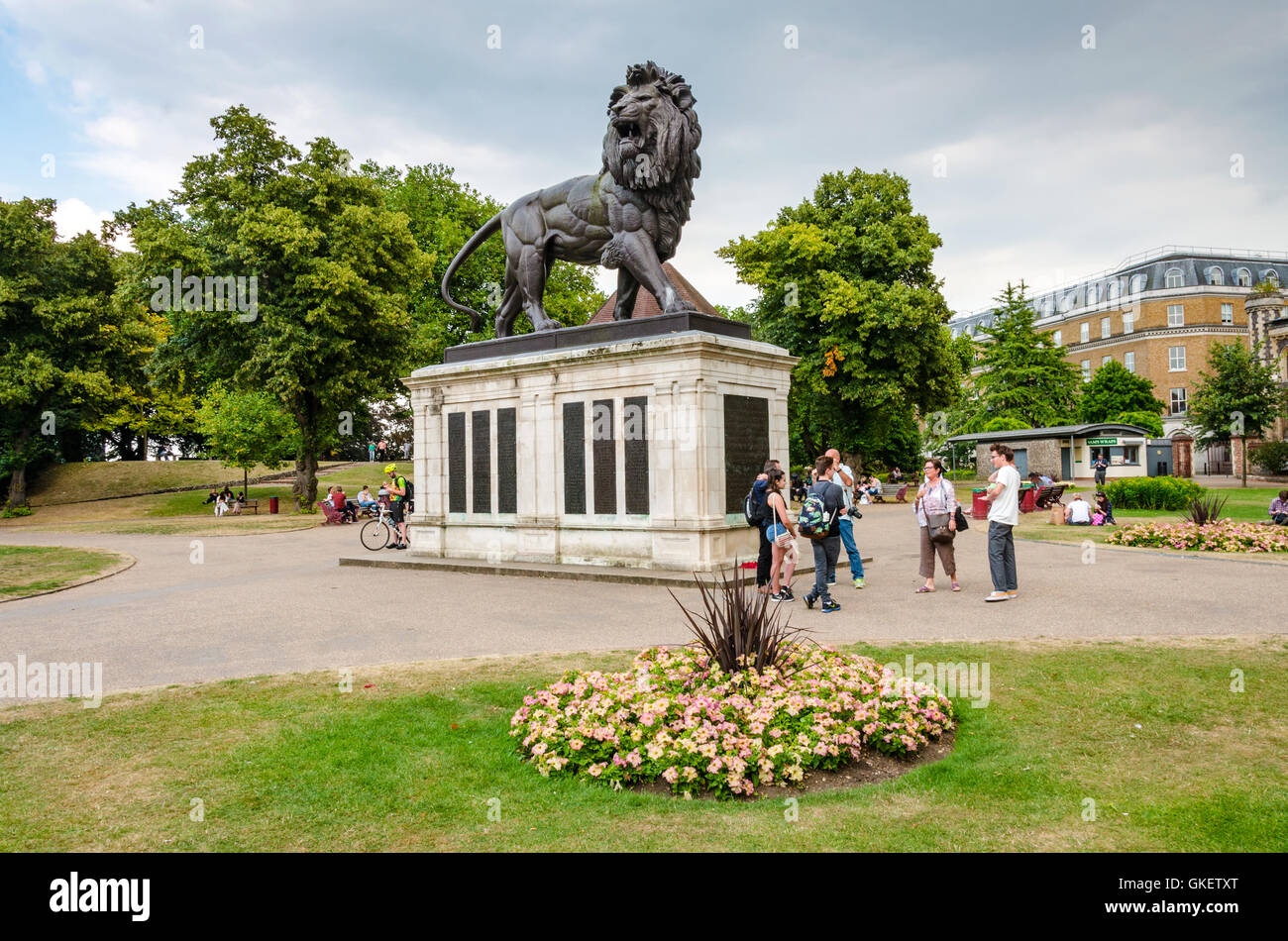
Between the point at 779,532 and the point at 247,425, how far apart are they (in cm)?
2995

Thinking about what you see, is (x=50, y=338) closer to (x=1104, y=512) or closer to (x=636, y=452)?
(x=636, y=452)

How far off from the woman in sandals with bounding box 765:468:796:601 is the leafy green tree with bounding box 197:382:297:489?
29.4m

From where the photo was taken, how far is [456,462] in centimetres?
1723

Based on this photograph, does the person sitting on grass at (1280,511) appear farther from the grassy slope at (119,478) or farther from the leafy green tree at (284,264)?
the grassy slope at (119,478)

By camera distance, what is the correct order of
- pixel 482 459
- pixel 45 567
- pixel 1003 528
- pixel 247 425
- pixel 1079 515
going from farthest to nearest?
pixel 247 425 → pixel 1079 515 → pixel 45 567 → pixel 482 459 → pixel 1003 528

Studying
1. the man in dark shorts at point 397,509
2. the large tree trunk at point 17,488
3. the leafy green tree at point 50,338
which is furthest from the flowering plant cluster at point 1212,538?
the large tree trunk at point 17,488

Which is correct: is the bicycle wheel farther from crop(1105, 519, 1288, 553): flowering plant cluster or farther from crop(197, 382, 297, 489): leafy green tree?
crop(1105, 519, 1288, 553): flowering plant cluster

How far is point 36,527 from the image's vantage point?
1325 inches

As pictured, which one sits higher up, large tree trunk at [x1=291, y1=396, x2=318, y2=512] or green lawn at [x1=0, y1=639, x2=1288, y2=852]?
large tree trunk at [x1=291, y1=396, x2=318, y2=512]

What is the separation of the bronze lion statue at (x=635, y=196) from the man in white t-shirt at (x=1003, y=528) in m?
5.79

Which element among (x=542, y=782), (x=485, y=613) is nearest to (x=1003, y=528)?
(x=485, y=613)

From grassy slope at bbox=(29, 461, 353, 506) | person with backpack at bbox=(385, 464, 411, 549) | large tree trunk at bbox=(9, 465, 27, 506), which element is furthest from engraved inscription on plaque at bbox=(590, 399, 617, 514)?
grassy slope at bbox=(29, 461, 353, 506)

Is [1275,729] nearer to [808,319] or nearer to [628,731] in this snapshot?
[628,731]

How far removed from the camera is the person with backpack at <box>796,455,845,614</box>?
11.1 meters
